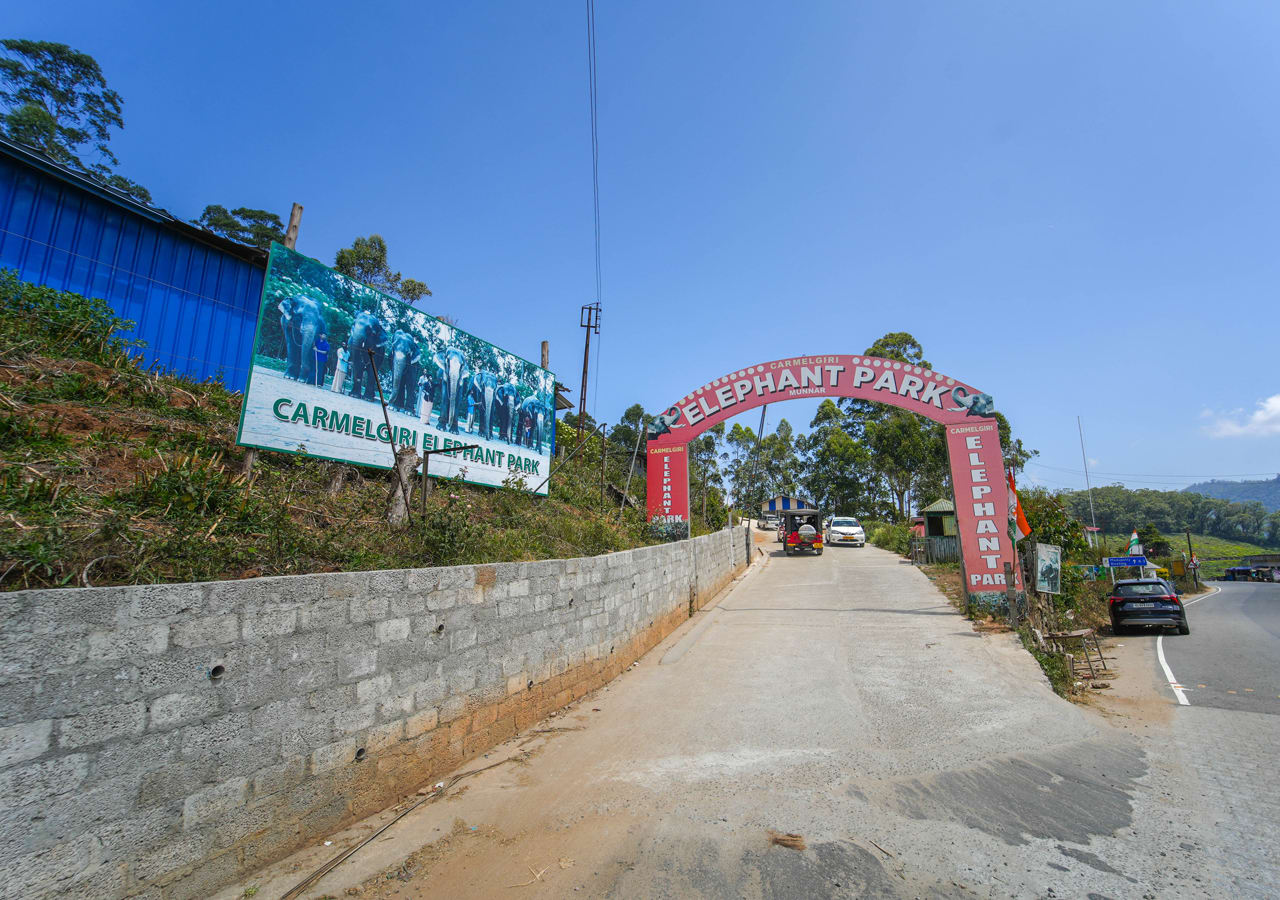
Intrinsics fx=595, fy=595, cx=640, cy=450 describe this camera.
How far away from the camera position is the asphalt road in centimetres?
791

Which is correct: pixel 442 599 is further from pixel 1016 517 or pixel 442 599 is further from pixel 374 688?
pixel 1016 517

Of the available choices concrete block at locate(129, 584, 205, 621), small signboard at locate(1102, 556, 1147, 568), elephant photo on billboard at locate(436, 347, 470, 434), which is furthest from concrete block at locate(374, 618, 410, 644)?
small signboard at locate(1102, 556, 1147, 568)

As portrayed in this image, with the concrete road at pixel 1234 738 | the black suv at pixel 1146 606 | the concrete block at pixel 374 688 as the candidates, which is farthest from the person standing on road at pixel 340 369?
the black suv at pixel 1146 606

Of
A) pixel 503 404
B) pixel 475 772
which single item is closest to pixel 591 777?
pixel 475 772

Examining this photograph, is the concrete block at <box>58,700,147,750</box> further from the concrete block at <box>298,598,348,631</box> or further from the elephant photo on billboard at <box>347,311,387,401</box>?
→ the elephant photo on billboard at <box>347,311,387,401</box>

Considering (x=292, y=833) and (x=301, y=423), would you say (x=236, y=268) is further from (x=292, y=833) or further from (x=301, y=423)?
(x=292, y=833)

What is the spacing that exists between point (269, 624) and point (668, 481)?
11.7m

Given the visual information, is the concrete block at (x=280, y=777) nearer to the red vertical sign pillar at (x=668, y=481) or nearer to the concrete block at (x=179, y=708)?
the concrete block at (x=179, y=708)

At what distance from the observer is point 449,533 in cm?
545

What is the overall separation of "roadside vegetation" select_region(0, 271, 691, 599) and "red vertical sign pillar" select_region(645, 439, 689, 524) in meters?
6.11

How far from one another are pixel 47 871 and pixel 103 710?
1.85ft

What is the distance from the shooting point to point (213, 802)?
2842 mm

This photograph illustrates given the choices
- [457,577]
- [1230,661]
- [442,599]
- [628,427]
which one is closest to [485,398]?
[457,577]

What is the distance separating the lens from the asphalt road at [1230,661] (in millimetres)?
7914
